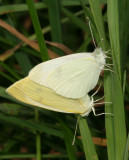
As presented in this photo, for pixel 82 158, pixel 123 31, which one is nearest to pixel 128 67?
pixel 123 31

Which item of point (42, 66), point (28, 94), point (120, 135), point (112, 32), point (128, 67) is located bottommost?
point (128, 67)

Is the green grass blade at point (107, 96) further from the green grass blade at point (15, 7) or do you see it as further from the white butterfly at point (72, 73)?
the green grass blade at point (15, 7)

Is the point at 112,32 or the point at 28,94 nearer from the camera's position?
the point at 112,32

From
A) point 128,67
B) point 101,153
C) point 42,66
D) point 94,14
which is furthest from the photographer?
point 128,67

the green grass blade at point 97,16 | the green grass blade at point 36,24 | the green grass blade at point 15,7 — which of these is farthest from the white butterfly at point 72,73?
the green grass blade at point 15,7

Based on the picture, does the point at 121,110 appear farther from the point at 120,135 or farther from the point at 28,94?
the point at 28,94

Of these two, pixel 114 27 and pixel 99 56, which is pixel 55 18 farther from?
pixel 114 27

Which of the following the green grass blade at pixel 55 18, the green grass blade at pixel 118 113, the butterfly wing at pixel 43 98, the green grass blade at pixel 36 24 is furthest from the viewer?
the green grass blade at pixel 55 18
